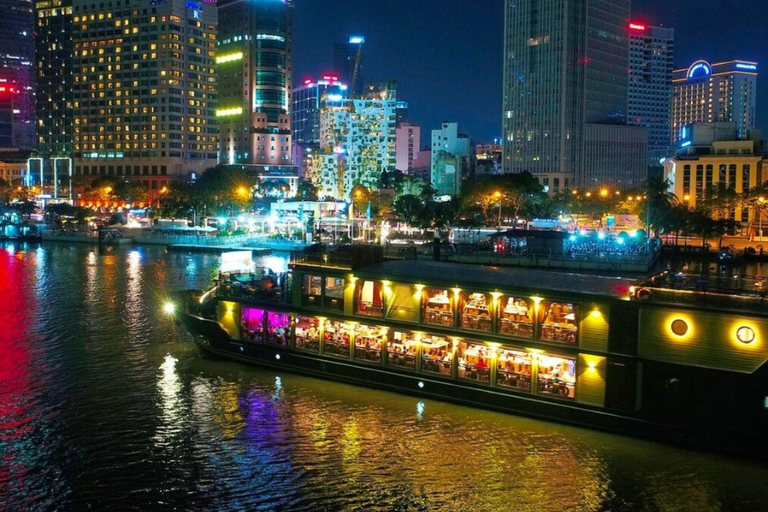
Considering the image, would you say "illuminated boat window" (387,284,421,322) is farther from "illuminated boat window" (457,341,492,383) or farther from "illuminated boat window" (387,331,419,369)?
"illuminated boat window" (457,341,492,383)

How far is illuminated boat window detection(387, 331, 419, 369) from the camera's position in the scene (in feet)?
78.9

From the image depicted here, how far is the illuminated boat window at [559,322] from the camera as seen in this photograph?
2162 centimetres

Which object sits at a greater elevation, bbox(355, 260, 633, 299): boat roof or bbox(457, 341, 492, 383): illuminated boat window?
bbox(355, 260, 633, 299): boat roof

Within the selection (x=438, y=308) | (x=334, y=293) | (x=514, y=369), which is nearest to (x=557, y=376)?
(x=514, y=369)

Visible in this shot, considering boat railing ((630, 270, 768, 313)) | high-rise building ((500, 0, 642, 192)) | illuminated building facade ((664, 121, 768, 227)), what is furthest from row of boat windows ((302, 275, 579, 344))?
high-rise building ((500, 0, 642, 192))

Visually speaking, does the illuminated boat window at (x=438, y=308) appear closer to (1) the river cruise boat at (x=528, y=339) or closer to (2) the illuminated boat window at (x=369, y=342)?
(1) the river cruise boat at (x=528, y=339)

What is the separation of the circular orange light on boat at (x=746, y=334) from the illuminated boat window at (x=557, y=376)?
4337 mm

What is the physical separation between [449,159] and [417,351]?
157 m

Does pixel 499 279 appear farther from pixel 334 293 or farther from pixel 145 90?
pixel 145 90

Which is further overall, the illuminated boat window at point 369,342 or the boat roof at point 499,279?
the illuminated boat window at point 369,342

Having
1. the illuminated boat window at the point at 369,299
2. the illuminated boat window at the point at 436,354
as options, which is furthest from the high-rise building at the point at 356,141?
the illuminated boat window at the point at 436,354

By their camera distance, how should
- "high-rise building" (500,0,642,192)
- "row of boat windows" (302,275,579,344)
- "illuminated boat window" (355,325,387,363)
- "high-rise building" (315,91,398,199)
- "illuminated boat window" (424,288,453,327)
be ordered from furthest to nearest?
"high-rise building" (315,91,398,199) < "high-rise building" (500,0,642,192) < "illuminated boat window" (355,325,387,363) < "illuminated boat window" (424,288,453,327) < "row of boat windows" (302,275,579,344)

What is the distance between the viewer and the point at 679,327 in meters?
19.9

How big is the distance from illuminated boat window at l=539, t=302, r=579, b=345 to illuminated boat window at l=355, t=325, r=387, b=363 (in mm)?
5337
